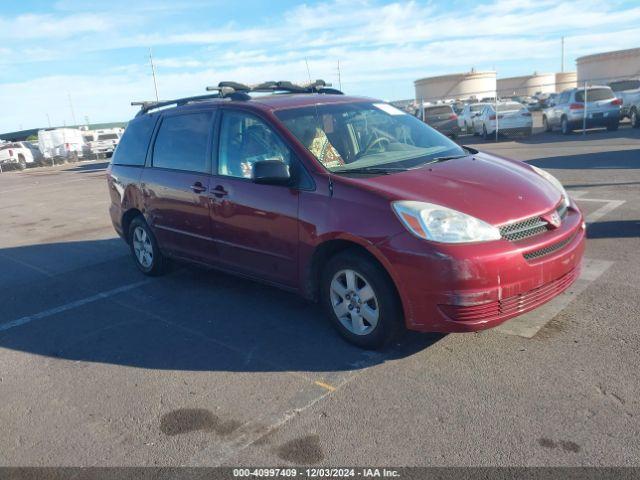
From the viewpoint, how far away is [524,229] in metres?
3.87

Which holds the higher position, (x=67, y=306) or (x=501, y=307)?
(x=501, y=307)

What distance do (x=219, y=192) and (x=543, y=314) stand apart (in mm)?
2810

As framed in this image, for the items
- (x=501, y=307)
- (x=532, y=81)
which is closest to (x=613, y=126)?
(x=501, y=307)

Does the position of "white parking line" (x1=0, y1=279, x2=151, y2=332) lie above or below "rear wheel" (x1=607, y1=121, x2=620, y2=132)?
above

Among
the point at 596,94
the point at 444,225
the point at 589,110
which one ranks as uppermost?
the point at 444,225

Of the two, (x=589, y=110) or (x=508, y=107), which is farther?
(x=508, y=107)

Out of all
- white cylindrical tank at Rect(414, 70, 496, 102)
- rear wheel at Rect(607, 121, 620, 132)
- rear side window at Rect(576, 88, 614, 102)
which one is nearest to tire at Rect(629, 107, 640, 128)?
rear wheel at Rect(607, 121, 620, 132)

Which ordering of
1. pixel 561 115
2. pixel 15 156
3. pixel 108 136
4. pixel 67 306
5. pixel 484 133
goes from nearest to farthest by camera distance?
pixel 67 306
pixel 561 115
pixel 484 133
pixel 15 156
pixel 108 136

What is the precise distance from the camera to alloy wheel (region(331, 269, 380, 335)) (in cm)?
405

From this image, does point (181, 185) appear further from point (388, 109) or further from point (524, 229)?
point (524, 229)

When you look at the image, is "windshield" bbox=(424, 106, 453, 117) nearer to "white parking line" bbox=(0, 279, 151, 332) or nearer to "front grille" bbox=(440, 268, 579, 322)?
"white parking line" bbox=(0, 279, 151, 332)

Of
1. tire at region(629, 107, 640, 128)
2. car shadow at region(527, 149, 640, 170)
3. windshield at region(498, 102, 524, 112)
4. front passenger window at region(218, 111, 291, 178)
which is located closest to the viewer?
front passenger window at region(218, 111, 291, 178)

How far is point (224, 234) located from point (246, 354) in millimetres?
1208

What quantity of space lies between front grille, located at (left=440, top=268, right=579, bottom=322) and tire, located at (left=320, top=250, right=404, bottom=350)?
41cm
